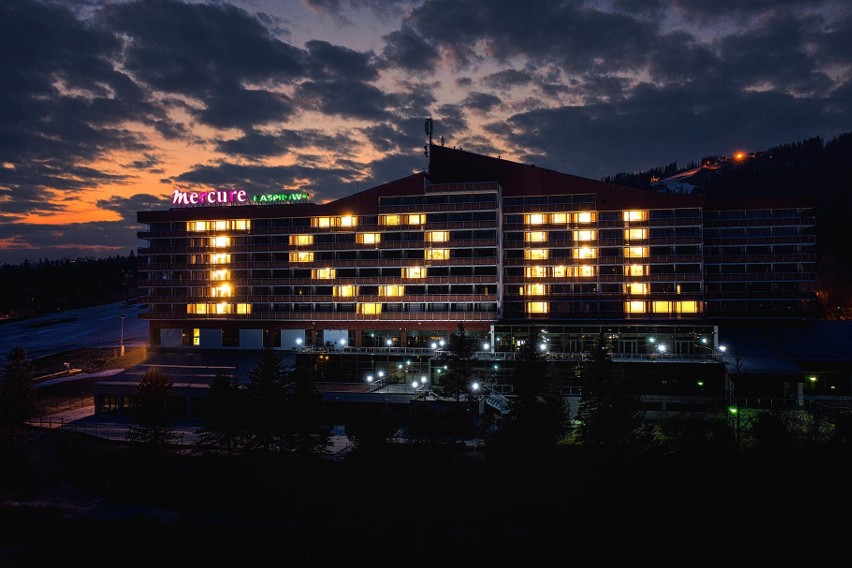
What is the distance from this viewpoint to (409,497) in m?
59.8

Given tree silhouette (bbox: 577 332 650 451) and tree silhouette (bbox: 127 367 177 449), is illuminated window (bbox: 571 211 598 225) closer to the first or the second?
tree silhouette (bbox: 577 332 650 451)

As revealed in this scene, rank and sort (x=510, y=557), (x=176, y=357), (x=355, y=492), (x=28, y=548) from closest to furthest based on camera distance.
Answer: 1. (x=510, y=557)
2. (x=28, y=548)
3. (x=355, y=492)
4. (x=176, y=357)

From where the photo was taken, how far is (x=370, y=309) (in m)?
107

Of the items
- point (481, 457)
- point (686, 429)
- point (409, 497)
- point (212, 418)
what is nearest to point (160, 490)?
point (212, 418)

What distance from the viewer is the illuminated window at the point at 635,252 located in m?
103

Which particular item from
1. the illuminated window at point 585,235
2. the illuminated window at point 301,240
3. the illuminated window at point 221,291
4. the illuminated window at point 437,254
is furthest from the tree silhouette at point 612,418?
the illuminated window at point 221,291

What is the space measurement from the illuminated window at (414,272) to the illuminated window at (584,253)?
24950 mm

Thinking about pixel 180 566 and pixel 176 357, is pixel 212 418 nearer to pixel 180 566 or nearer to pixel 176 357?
Result: pixel 180 566

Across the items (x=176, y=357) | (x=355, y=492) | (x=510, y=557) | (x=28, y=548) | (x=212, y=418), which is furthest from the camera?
(x=176, y=357)

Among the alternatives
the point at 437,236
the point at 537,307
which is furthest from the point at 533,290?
the point at 437,236

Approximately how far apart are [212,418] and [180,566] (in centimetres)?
1839

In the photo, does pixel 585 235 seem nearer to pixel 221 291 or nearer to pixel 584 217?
pixel 584 217

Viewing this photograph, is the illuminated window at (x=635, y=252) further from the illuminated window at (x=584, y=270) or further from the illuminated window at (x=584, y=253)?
the illuminated window at (x=584, y=270)

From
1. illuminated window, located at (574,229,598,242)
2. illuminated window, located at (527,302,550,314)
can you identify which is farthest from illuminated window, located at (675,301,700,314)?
illuminated window, located at (527,302,550,314)
